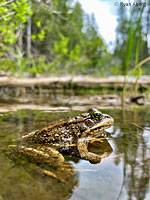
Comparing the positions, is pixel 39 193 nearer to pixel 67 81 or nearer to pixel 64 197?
pixel 64 197

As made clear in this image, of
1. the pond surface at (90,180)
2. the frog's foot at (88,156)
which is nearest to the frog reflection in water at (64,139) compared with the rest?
the frog's foot at (88,156)

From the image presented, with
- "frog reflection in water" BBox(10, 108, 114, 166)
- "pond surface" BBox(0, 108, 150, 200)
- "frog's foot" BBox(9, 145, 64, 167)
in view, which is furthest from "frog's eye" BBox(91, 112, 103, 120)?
"frog's foot" BBox(9, 145, 64, 167)

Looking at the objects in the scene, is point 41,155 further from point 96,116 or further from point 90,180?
point 96,116

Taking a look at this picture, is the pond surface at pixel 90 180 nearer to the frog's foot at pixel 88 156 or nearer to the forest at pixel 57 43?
the frog's foot at pixel 88 156

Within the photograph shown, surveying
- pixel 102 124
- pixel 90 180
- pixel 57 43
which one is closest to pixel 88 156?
pixel 90 180

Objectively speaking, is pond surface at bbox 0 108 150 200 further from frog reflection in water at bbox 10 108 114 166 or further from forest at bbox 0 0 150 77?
forest at bbox 0 0 150 77

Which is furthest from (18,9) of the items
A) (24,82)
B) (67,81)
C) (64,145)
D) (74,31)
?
(74,31)
